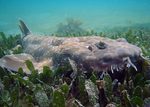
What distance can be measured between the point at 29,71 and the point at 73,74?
1068 millimetres

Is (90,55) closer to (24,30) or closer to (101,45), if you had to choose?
(101,45)

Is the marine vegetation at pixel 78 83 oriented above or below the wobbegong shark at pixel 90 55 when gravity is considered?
below

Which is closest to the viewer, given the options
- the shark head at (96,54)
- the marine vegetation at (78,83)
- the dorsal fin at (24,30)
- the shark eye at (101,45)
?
the marine vegetation at (78,83)

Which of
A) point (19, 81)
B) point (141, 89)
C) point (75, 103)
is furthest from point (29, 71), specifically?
point (141, 89)

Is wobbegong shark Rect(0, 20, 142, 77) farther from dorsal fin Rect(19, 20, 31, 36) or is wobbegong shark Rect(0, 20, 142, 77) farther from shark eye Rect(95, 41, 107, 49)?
dorsal fin Rect(19, 20, 31, 36)

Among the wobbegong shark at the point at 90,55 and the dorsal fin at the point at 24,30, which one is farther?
the dorsal fin at the point at 24,30

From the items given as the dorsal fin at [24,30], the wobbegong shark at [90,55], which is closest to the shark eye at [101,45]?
the wobbegong shark at [90,55]

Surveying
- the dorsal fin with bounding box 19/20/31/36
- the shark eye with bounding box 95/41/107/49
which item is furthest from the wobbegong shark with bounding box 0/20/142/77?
the dorsal fin with bounding box 19/20/31/36

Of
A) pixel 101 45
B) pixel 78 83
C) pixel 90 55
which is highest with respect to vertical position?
pixel 101 45

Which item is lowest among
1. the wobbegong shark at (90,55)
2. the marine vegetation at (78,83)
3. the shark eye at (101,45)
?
the marine vegetation at (78,83)

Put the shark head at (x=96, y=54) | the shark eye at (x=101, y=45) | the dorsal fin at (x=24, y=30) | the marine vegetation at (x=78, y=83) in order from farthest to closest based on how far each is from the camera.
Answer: the dorsal fin at (x=24, y=30), the shark eye at (x=101, y=45), the shark head at (x=96, y=54), the marine vegetation at (x=78, y=83)

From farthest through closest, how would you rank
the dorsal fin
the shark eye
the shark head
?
the dorsal fin → the shark eye → the shark head

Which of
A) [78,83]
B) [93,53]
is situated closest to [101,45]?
[93,53]

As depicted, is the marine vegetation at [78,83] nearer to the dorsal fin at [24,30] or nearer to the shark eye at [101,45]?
the shark eye at [101,45]
